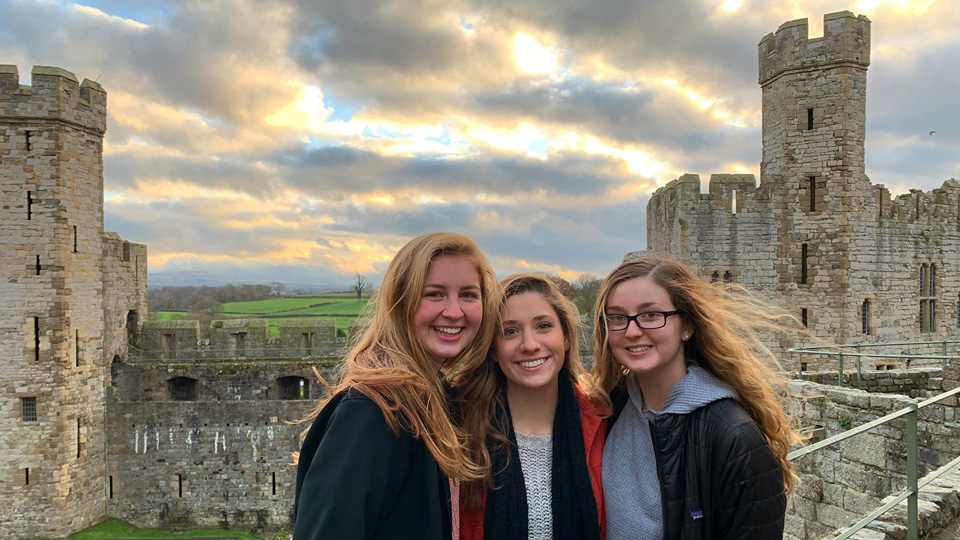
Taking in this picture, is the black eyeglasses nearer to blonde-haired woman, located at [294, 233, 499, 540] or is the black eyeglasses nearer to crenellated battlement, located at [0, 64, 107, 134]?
blonde-haired woman, located at [294, 233, 499, 540]

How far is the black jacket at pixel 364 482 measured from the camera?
1857 mm

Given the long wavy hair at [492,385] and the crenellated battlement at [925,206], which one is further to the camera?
the crenellated battlement at [925,206]

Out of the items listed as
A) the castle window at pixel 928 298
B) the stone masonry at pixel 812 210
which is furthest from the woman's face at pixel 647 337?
the castle window at pixel 928 298

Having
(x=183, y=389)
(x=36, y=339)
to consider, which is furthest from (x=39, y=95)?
(x=183, y=389)

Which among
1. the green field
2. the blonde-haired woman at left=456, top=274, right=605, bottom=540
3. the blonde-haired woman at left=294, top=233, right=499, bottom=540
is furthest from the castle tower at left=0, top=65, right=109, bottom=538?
the green field

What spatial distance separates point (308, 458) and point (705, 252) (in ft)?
Result: 44.5

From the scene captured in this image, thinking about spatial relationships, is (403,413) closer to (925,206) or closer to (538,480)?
(538,480)

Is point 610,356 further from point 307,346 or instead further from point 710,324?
point 307,346

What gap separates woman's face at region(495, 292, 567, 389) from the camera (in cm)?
245

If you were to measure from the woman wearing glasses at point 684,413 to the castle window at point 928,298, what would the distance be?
53.1 ft

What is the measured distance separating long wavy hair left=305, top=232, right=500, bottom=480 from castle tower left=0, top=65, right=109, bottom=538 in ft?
56.0

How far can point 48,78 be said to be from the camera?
15547mm

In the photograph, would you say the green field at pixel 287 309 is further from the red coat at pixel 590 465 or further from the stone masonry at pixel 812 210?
the red coat at pixel 590 465

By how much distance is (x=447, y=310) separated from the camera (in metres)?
2.37
